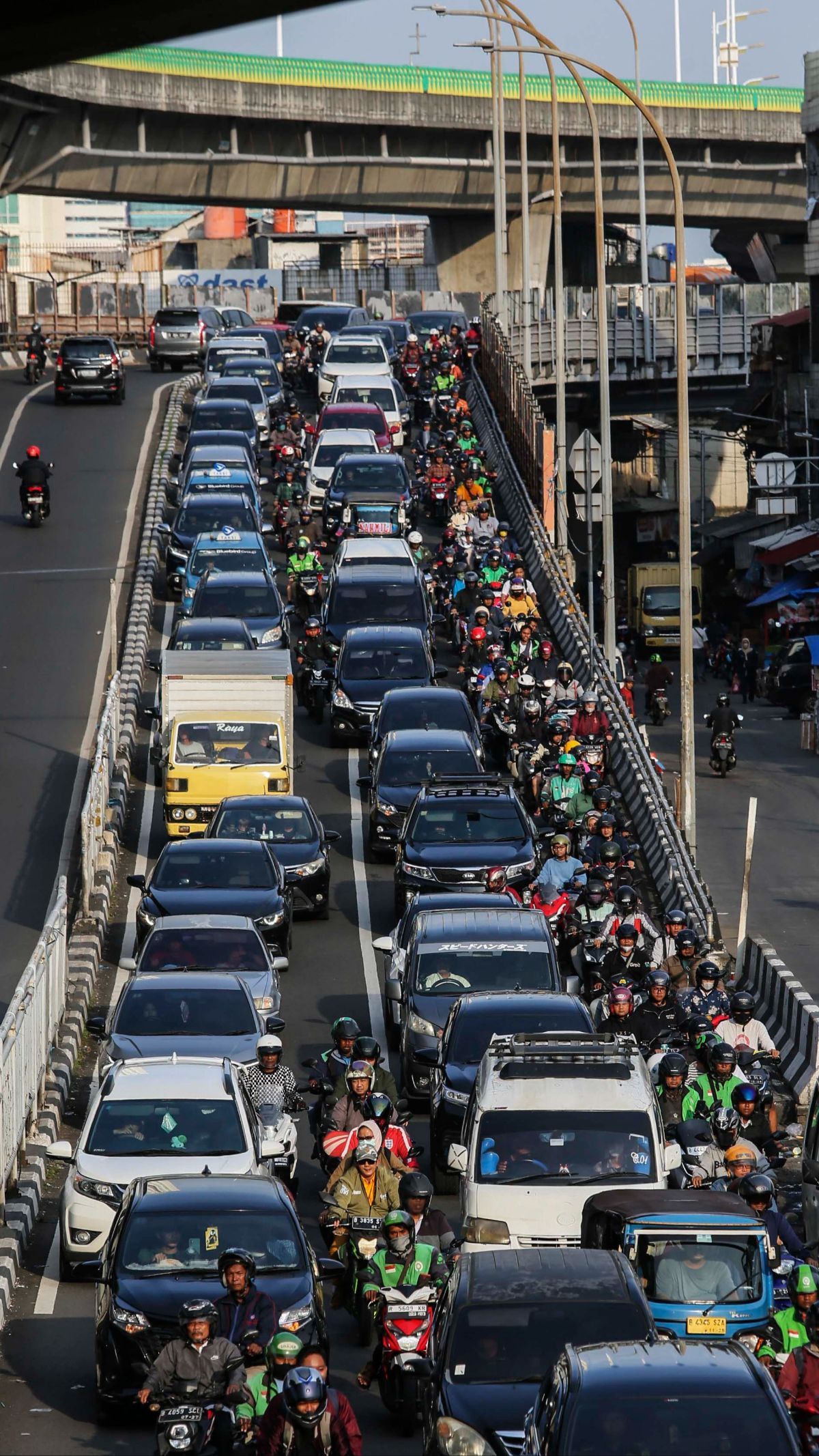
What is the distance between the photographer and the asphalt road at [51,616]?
2886 cm

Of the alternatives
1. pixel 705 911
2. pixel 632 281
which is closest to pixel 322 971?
pixel 705 911

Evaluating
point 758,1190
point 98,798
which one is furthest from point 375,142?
point 758,1190

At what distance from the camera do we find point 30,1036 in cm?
1889

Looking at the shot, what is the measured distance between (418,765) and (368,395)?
28481 millimetres

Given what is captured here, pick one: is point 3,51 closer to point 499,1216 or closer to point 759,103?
point 499,1216

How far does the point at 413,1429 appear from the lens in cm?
1268

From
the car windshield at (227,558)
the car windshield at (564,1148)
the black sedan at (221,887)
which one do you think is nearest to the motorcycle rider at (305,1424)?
the car windshield at (564,1148)

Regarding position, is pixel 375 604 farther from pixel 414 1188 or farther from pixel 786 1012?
pixel 414 1188

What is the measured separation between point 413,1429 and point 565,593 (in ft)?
97.6

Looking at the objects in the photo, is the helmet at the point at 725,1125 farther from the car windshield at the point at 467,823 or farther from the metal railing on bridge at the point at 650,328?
the metal railing on bridge at the point at 650,328

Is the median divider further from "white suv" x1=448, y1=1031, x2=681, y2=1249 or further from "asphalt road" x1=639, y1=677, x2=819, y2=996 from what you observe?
"asphalt road" x1=639, y1=677, x2=819, y2=996

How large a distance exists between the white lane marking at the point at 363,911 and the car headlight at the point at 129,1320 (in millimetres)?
9370

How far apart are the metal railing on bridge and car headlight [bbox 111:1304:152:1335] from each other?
54992 millimetres

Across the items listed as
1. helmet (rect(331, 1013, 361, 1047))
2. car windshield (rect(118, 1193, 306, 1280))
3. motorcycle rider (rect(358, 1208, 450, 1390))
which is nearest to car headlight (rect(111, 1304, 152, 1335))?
car windshield (rect(118, 1193, 306, 1280))
